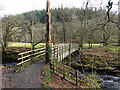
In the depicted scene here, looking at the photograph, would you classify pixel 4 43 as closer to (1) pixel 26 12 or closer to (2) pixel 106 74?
(1) pixel 26 12

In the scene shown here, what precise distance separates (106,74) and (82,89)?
6.98m

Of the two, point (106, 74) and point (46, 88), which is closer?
point (46, 88)

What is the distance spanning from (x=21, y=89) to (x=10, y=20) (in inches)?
571

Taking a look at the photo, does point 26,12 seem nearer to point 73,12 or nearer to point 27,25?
point 27,25

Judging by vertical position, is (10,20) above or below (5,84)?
above

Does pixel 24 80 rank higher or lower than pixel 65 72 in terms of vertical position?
higher

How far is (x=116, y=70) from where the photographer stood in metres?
14.5

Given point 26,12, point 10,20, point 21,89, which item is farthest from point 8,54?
point 21,89

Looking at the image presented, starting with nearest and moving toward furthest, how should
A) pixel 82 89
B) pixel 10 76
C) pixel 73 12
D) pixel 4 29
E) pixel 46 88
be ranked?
1. pixel 46 88
2. pixel 10 76
3. pixel 82 89
4. pixel 73 12
5. pixel 4 29

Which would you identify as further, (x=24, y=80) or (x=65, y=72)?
(x=65, y=72)

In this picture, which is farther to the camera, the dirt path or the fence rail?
the fence rail

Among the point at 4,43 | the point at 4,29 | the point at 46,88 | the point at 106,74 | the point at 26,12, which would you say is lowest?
the point at 106,74

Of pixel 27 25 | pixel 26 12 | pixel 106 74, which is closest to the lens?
pixel 106 74

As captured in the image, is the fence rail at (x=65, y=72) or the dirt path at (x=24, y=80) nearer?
the dirt path at (x=24, y=80)
